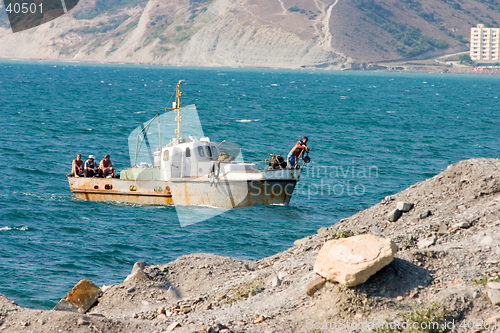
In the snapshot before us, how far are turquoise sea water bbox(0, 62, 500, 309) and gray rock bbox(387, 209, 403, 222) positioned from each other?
18.4 feet

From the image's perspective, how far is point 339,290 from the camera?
984cm

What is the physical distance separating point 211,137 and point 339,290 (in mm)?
36037

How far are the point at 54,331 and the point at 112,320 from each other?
0.95 metres

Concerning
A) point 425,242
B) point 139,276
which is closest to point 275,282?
point 425,242

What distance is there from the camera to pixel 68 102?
2830 inches

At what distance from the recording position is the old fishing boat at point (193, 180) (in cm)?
2353

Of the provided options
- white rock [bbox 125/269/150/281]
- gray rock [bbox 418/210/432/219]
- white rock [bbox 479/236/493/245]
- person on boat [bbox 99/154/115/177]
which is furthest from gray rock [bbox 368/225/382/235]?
person on boat [bbox 99/154/115/177]

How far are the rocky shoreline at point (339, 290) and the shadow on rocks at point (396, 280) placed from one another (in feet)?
0.06

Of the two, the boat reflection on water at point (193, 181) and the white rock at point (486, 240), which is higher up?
the white rock at point (486, 240)

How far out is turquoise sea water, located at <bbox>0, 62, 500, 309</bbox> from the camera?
18.1 meters

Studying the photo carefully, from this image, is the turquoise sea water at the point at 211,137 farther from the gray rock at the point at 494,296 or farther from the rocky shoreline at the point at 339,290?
the gray rock at the point at 494,296

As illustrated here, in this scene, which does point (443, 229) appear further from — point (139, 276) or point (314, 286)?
point (139, 276)

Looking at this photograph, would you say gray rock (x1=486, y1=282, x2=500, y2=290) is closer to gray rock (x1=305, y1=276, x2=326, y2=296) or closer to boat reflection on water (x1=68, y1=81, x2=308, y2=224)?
gray rock (x1=305, y1=276, x2=326, y2=296)

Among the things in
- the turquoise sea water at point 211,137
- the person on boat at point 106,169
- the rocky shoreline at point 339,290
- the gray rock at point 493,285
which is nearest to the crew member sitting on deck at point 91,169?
the person on boat at point 106,169
